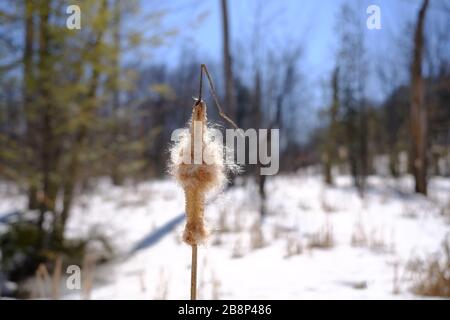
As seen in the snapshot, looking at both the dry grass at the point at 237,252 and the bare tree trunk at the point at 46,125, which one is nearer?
the dry grass at the point at 237,252

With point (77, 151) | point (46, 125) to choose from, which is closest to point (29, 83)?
point (46, 125)

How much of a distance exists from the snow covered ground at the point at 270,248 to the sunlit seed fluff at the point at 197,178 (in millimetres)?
81

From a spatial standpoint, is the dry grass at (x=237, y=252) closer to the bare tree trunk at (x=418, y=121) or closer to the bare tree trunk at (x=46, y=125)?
the bare tree trunk at (x=46, y=125)

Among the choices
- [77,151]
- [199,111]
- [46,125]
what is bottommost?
[199,111]

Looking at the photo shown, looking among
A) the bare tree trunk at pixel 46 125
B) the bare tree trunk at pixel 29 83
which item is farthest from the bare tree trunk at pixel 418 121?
the bare tree trunk at pixel 29 83

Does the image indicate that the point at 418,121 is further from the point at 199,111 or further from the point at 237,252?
the point at 199,111

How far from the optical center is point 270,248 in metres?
3.38

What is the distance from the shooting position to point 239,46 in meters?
6.41

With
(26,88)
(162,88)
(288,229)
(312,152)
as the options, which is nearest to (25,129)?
(26,88)

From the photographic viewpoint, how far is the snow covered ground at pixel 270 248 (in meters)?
2.16

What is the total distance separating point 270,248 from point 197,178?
9.19 ft
